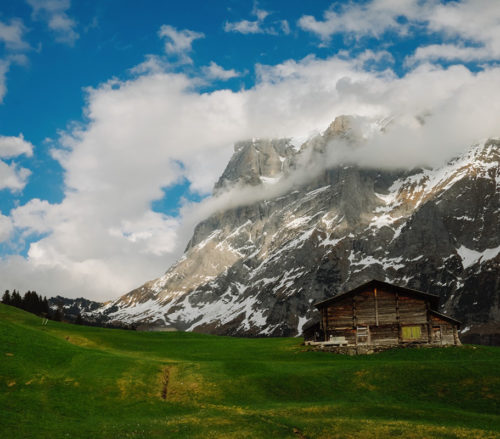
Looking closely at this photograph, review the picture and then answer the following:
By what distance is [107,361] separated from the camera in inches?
1704

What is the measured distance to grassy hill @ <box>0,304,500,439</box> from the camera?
25.6 metres

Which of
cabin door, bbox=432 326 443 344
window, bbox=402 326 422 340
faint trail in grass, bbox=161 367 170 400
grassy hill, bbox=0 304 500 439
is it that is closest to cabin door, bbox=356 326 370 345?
window, bbox=402 326 422 340

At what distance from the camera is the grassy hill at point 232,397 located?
25.6 m

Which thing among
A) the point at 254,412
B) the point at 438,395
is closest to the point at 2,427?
the point at 254,412

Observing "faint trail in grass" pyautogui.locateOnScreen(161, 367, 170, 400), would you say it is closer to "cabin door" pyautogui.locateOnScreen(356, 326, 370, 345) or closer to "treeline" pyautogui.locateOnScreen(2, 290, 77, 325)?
"cabin door" pyautogui.locateOnScreen(356, 326, 370, 345)

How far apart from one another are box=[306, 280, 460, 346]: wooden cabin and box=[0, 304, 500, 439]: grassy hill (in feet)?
36.6

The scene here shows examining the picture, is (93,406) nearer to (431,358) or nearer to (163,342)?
(431,358)

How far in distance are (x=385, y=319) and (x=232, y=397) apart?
33338 mm

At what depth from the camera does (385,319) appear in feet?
209

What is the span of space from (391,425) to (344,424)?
2.47m

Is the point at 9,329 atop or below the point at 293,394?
atop

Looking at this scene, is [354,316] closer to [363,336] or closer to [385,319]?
[363,336]

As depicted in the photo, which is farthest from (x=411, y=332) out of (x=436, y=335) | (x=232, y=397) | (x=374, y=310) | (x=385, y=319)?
(x=232, y=397)

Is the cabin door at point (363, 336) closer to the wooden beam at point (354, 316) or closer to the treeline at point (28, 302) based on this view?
the wooden beam at point (354, 316)
